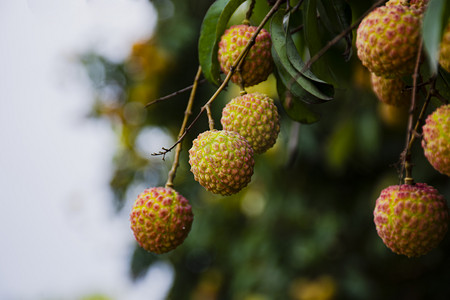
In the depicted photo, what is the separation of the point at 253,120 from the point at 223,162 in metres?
0.12

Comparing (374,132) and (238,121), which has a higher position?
(238,121)

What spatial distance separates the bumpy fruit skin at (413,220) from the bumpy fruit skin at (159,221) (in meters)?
0.38

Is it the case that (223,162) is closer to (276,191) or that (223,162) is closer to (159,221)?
(159,221)

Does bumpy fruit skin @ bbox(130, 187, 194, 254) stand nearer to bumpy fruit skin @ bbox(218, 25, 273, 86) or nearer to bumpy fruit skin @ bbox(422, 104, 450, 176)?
bumpy fruit skin @ bbox(218, 25, 273, 86)

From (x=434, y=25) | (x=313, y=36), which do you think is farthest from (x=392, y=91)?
(x=434, y=25)

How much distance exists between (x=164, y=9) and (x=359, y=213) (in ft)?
5.65

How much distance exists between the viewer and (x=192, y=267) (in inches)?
133

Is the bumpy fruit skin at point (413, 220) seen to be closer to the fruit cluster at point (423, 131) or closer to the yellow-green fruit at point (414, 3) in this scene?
the fruit cluster at point (423, 131)

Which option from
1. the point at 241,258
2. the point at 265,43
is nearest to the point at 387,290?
the point at 241,258

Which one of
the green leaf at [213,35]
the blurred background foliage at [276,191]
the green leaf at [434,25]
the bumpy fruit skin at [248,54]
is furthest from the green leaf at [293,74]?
the blurred background foliage at [276,191]

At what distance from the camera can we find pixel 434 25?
0.62 meters

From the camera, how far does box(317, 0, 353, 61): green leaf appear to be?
1.04 m

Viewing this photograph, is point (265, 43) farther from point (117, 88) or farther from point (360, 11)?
point (117, 88)

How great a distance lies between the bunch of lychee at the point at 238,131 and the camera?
899 mm
